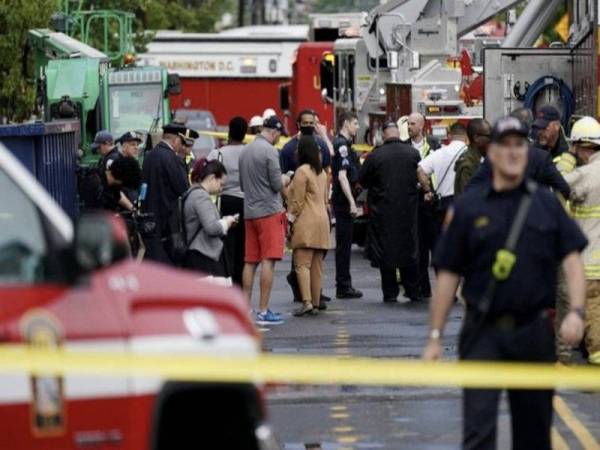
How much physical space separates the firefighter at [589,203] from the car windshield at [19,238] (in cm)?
642

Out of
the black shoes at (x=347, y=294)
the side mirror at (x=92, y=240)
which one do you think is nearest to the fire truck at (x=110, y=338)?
the side mirror at (x=92, y=240)

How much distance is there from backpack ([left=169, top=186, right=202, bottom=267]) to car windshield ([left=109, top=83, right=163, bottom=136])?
42.8ft

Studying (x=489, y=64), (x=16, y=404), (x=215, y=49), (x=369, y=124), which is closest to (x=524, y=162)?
(x=16, y=404)

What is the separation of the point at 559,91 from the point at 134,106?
9.51 metres

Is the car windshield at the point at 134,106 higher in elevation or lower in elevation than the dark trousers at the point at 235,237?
higher

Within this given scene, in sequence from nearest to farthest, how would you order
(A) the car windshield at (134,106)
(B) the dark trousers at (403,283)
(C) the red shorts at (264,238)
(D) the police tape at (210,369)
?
(D) the police tape at (210,369) < (C) the red shorts at (264,238) < (B) the dark trousers at (403,283) < (A) the car windshield at (134,106)

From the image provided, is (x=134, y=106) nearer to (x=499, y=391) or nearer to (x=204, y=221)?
(x=204, y=221)

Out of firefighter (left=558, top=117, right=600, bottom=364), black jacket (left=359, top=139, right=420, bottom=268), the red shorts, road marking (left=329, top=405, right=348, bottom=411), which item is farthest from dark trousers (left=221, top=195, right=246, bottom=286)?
road marking (left=329, top=405, right=348, bottom=411)

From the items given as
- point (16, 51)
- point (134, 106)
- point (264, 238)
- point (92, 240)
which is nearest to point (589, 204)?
point (264, 238)

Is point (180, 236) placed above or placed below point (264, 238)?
above

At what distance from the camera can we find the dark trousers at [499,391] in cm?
852

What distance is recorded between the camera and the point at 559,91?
20.8 m

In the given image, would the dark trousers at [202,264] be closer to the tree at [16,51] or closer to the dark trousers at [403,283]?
the dark trousers at [403,283]

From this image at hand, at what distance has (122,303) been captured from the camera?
22.5 ft
